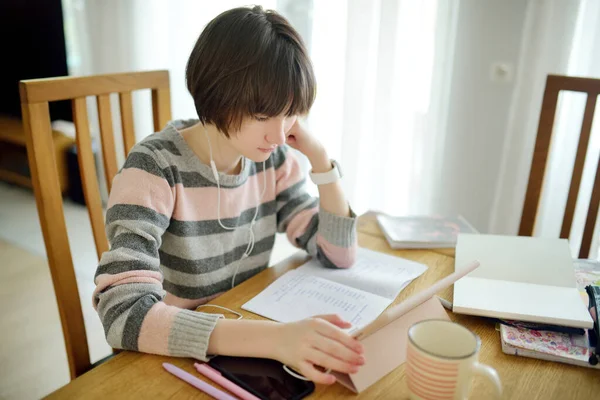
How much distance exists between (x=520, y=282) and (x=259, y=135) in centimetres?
53

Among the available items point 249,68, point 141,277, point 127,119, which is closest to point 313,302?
point 141,277

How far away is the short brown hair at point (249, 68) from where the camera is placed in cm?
85

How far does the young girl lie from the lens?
757mm

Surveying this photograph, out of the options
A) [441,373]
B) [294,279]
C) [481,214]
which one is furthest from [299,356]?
[481,214]

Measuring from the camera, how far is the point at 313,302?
923mm

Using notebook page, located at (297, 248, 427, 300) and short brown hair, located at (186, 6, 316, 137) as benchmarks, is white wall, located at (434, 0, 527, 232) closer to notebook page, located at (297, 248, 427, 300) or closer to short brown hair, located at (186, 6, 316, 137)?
notebook page, located at (297, 248, 427, 300)

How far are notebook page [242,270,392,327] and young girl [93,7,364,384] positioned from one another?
10cm

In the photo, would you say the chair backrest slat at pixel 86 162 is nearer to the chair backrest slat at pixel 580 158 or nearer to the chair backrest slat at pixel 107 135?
the chair backrest slat at pixel 107 135

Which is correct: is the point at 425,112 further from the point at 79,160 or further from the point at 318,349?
the point at 318,349

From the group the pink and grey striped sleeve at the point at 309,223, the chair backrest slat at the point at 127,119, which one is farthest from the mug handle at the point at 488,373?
the chair backrest slat at the point at 127,119

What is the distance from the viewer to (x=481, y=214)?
2074mm

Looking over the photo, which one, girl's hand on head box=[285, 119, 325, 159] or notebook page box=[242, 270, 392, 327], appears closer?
notebook page box=[242, 270, 392, 327]

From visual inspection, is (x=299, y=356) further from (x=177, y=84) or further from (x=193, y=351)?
(x=177, y=84)

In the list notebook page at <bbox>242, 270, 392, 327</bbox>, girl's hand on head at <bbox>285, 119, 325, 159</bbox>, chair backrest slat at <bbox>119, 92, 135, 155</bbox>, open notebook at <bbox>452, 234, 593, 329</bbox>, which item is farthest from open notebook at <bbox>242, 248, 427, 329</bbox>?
chair backrest slat at <bbox>119, 92, 135, 155</bbox>
